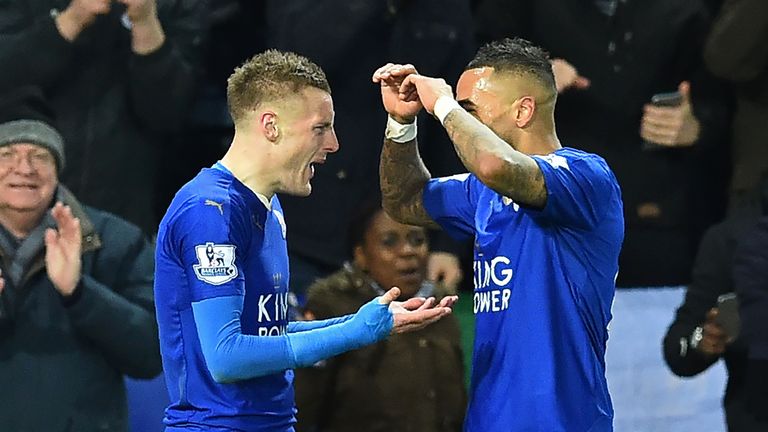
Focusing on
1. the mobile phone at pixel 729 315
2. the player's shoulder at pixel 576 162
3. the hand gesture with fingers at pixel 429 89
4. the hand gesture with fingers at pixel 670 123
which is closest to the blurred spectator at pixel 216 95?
the hand gesture with fingers at pixel 670 123

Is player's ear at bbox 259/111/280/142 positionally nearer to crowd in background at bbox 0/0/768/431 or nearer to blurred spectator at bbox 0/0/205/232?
crowd in background at bbox 0/0/768/431

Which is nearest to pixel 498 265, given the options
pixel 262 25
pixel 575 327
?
pixel 575 327

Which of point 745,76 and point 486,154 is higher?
point 745,76

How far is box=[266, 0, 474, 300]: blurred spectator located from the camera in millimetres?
5938

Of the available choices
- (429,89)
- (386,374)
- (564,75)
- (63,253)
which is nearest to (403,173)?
(429,89)

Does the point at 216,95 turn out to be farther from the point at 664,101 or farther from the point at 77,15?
the point at 664,101

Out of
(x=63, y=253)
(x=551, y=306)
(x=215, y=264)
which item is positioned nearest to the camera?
(x=215, y=264)

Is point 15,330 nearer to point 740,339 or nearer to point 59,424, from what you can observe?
point 59,424

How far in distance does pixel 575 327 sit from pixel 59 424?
215cm

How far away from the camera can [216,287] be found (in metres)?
3.58

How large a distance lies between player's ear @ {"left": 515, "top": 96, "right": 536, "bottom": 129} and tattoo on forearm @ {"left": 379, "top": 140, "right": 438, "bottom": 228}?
0.42 meters

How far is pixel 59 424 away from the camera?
5.23 meters

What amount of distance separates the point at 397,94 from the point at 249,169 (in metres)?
0.52

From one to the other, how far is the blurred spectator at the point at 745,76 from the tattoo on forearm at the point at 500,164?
96.3 inches
